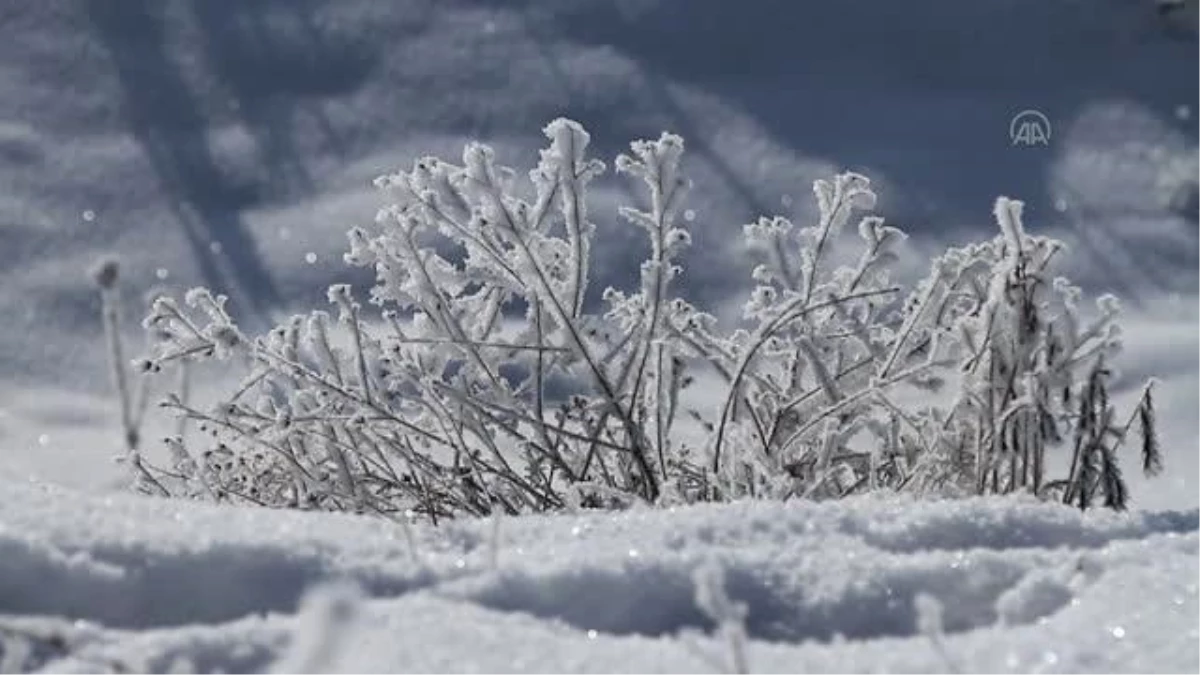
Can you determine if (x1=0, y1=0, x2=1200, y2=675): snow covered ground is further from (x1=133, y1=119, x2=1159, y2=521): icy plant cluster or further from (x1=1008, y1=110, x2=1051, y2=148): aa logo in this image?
(x1=133, y1=119, x2=1159, y2=521): icy plant cluster

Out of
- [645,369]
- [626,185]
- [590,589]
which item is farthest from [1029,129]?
[590,589]

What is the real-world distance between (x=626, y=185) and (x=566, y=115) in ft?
1.99

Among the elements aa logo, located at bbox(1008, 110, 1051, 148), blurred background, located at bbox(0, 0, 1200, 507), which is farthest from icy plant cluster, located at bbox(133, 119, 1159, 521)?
aa logo, located at bbox(1008, 110, 1051, 148)

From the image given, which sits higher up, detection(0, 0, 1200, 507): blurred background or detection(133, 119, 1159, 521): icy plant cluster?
detection(0, 0, 1200, 507): blurred background

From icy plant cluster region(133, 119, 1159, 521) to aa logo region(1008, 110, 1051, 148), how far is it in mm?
4743

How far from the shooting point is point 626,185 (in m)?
7.21

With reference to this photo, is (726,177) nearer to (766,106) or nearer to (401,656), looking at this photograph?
(766,106)

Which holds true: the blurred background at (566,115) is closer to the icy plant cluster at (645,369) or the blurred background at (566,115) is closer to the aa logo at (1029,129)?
the aa logo at (1029,129)

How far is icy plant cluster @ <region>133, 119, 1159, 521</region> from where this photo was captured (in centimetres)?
231

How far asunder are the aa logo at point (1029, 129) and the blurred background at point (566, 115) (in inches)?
1.0

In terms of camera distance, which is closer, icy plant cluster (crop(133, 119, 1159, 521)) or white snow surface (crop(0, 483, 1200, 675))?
white snow surface (crop(0, 483, 1200, 675))

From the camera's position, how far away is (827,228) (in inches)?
108

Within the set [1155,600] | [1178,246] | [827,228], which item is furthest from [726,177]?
[1155,600]

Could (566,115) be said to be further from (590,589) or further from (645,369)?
(590,589)
